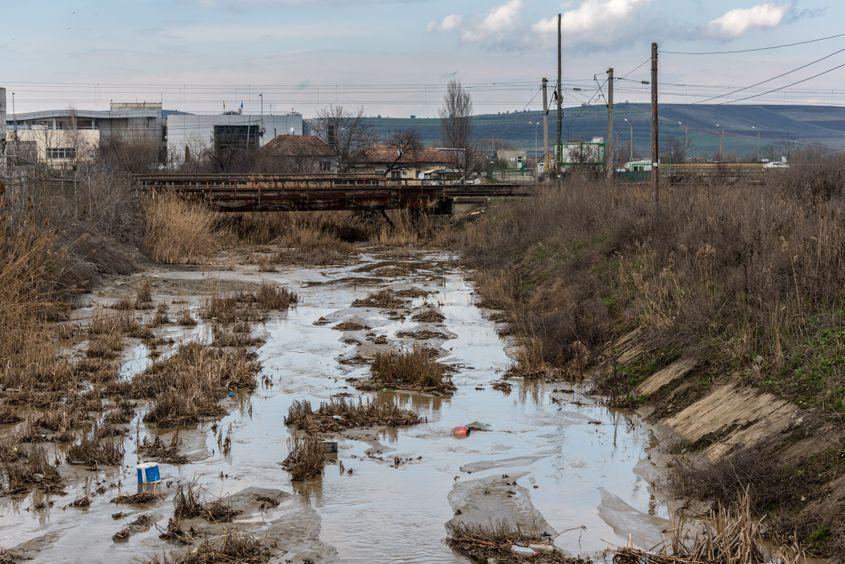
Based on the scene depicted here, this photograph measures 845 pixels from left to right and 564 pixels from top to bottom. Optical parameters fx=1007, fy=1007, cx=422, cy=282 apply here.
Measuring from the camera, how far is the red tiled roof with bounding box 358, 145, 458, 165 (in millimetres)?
89075

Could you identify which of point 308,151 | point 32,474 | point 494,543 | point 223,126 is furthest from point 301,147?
point 494,543

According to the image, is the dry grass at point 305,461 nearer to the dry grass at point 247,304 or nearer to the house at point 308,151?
the dry grass at point 247,304

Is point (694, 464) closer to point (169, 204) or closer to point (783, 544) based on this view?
point (783, 544)

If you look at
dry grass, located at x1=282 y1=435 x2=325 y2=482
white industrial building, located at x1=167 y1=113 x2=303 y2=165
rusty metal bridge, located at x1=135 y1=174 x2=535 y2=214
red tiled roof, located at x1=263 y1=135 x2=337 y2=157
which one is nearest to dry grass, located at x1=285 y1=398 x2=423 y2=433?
dry grass, located at x1=282 y1=435 x2=325 y2=482

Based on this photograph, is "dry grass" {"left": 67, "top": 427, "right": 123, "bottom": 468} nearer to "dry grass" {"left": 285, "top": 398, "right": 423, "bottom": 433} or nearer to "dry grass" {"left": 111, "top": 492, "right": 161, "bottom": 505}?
"dry grass" {"left": 111, "top": 492, "right": 161, "bottom": 505}

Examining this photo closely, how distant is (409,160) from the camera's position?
95000 millimetres

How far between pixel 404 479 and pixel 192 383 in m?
4.45

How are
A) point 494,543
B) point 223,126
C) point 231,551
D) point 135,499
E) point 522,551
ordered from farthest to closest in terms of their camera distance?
point 223,126
point 135,499
point 494,543
point 522,551
point 231,551

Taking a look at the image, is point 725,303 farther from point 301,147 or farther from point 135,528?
point 301,147

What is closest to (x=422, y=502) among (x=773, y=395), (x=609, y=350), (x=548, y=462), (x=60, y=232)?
(x=548, y=462)

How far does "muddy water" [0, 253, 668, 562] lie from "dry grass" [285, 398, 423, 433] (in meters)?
Result: 0.22

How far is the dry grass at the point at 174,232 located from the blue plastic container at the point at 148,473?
22717 mm

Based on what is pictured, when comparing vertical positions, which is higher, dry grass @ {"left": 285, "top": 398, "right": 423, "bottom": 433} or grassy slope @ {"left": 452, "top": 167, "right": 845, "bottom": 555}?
grassy slope @ {"left": 452, "top": 167, "right": 845, "bottom": 555}

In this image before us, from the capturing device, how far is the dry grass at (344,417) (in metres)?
A: 11.9
